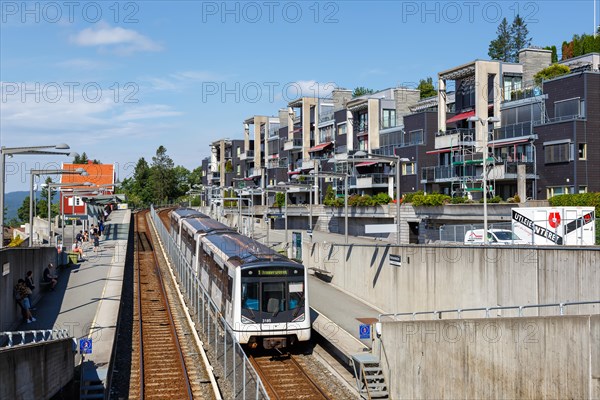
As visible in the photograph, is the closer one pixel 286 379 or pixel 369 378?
pixel 369 378

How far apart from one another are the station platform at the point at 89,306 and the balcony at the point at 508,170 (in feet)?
81.3

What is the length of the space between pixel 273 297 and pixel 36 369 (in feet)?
24.9

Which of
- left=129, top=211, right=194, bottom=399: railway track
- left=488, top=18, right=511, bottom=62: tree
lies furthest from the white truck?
left=488, top=18, right=511, bottom=62: tree

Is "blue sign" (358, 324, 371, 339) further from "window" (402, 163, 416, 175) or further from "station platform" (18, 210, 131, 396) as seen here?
"window" (402, 163, 416, 175)

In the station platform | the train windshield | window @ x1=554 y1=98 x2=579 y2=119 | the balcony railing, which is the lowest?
the station platform

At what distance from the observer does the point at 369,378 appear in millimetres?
16672

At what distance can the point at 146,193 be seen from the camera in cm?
14188

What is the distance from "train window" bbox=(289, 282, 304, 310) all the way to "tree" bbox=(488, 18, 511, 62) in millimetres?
91246

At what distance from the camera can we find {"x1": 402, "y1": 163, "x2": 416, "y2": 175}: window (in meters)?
54.1

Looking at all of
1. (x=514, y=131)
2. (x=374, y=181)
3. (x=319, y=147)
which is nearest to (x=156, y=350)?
(x=514, y=131)

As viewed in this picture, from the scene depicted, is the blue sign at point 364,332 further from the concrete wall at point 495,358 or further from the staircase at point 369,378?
the concrete wall at point 495,358

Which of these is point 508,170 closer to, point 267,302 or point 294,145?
point 267,302

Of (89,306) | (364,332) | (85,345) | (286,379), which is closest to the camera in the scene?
(85,345)

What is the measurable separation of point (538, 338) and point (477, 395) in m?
2.25
